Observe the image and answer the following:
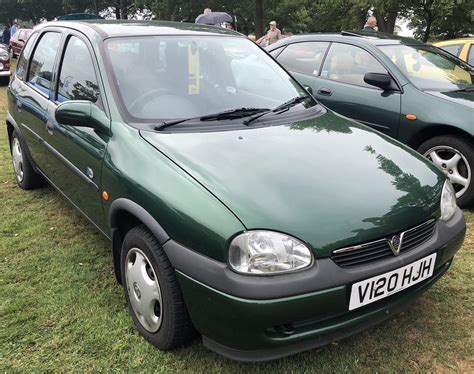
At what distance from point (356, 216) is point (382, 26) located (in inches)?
808

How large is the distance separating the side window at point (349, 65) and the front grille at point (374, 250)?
285cm

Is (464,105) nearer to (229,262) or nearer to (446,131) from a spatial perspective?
(446,131)

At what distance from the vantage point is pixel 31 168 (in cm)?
447

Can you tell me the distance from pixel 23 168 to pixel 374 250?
3698 millimetres

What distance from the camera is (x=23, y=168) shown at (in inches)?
179

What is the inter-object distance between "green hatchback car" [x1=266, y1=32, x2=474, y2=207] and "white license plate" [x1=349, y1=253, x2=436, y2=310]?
216 centimetres

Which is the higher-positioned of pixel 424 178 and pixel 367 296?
pixel 424 178

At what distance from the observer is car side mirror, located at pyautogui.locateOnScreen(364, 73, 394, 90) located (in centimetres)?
448

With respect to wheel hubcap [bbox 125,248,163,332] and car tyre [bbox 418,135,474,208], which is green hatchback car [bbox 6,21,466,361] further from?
car tyre [bbox 418,135,474,208]

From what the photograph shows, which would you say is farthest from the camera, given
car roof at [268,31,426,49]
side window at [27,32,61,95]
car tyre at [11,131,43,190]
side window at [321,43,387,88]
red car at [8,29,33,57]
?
red car at [8,29,33,57]

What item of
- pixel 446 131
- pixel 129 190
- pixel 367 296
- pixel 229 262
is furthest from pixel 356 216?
pixel 446 131

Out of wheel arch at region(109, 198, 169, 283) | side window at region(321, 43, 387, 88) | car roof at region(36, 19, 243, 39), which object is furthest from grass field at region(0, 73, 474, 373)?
side window at region(321, 43, 387, 88)

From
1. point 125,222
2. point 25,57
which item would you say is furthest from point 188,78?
point 25,57

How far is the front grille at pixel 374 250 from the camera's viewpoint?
2012 millimetres
